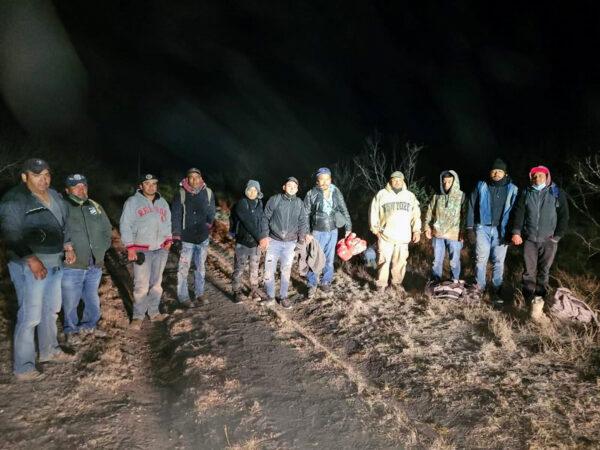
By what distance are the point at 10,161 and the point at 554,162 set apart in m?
18.8

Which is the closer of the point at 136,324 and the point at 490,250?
the point at 136,324

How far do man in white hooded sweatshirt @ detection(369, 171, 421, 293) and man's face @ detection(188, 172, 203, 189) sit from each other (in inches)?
110

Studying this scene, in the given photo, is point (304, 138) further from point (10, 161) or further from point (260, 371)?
point (260, 371)

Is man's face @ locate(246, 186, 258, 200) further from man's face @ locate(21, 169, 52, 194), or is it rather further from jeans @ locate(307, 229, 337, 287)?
man's face @ locate(21, 169, 52, 194)

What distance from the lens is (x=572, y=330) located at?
5.27 meters

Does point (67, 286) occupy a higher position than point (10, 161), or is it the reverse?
point (10, 161)

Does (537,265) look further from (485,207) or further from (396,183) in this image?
(396,183)

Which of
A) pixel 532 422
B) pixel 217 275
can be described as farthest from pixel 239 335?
pixel 532 422

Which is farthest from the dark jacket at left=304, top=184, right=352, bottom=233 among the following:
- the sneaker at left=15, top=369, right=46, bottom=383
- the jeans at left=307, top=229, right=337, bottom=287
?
the sneaker at left=15, top=369, right=46, bottom=383

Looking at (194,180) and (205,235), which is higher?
(194,180)

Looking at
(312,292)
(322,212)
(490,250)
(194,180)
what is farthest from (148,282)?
(490,250)

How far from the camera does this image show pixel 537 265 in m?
6.35

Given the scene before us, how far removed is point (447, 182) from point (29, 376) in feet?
19.9

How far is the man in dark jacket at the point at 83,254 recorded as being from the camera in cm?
484
